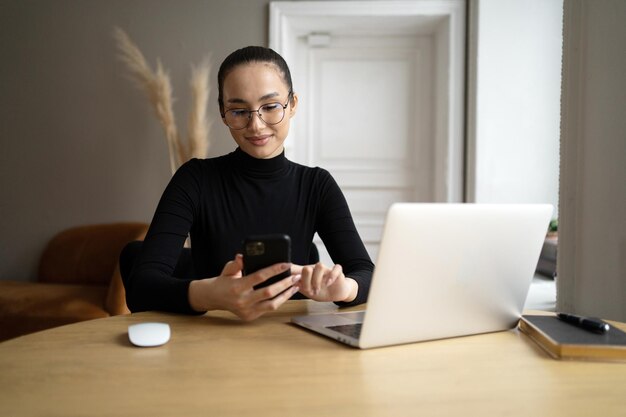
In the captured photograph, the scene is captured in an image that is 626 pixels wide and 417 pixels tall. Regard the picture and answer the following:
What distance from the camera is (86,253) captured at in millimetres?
3279

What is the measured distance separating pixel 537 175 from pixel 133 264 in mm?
2535

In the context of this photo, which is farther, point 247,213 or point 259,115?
point 247,213

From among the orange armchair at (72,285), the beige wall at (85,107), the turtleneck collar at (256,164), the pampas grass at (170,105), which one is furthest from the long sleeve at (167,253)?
the beige wall at (85,107)

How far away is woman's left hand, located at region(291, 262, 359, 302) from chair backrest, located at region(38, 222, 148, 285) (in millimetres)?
2220

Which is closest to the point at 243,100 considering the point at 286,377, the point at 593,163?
the point at 286,377

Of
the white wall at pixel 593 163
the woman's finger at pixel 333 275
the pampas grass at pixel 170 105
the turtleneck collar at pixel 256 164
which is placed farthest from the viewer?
the pampas grass at pixel 170 105

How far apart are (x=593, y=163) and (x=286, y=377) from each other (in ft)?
5.69

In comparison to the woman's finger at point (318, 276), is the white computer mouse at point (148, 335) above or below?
below

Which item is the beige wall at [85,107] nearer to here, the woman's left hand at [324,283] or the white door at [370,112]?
the white door at [370,112]

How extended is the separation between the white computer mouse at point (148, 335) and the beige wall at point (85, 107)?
2.52 meters

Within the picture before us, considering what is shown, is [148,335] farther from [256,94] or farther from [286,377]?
[256,94]

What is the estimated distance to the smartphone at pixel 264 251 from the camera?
97cm

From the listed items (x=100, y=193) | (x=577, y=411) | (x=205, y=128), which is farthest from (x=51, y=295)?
(x=577, y=411)

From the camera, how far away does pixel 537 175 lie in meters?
3.27
